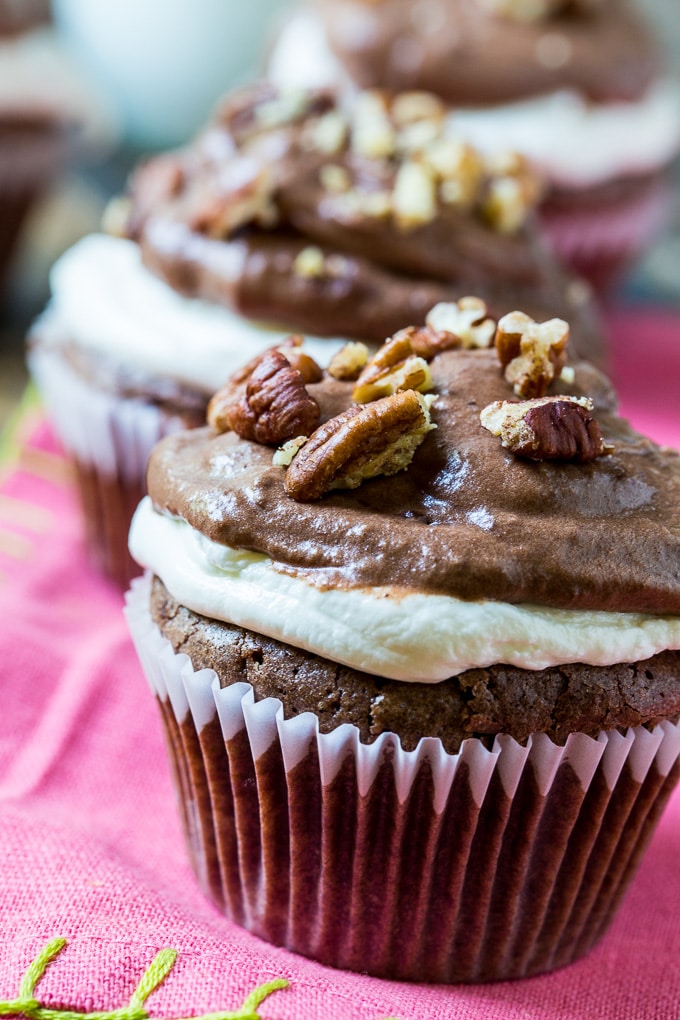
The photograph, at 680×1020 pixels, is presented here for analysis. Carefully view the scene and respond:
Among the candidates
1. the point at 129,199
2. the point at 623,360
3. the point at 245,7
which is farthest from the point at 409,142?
the point at 245,7

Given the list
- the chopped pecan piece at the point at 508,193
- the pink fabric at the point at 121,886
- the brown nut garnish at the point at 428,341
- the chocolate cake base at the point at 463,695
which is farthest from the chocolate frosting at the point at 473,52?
the chocolate cake base at the point at 463,695

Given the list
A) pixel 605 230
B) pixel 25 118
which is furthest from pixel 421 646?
pixel 25 118

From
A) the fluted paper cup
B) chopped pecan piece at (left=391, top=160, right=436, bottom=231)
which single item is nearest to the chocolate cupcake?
the fluted paper cup

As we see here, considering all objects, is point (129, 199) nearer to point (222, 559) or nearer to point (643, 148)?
point (222, 559)

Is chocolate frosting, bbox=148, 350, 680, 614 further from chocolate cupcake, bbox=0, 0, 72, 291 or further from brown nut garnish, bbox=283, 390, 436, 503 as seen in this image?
chocolate cupcake, bbox=0, 0, 72, 291

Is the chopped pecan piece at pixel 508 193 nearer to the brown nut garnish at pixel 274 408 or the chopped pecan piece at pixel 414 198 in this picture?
the chopped pecan piece at pixel 414 198

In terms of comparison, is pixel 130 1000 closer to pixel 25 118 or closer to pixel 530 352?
pixel 530 352
